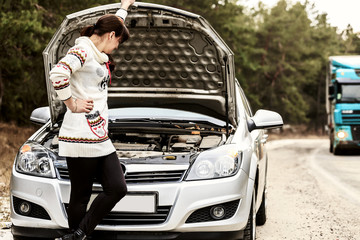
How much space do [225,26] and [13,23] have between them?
101ft

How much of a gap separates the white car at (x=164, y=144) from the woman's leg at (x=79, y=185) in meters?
0.22

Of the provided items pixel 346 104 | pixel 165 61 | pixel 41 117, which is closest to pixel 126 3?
pixel 165 61

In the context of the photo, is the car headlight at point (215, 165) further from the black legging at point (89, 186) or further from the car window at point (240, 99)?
the car window at point (240, 99)

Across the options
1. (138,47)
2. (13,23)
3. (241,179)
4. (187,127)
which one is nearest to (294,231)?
(187,127)

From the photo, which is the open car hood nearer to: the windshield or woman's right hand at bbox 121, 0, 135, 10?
woman's right hand at bbox 121, 0, 135, 10

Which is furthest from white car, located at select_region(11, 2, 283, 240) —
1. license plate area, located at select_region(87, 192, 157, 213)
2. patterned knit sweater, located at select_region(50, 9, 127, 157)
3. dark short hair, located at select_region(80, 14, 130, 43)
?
dark short hair, located at select_region(80, 14, 130, 43)

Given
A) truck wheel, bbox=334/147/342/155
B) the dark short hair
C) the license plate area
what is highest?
the dark short hair

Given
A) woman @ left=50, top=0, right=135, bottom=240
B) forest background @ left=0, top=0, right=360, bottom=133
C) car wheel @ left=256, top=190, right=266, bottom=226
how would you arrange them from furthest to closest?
forest background @ left=0, top=0, right=360, bottom=133 → car wheel @ left=256, top=190, right=266, bottom=226 → woman @ left=50, top=0, right=135, bottom=240

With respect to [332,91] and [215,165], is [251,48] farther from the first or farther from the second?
[215,165]

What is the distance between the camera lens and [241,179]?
444cm

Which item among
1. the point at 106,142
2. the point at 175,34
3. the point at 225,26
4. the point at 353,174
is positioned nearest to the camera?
the point at 106,142

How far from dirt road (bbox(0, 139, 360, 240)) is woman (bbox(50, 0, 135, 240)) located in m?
1.74

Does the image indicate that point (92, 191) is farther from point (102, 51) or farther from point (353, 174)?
point (353, 174)

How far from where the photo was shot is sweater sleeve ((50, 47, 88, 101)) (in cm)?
370
